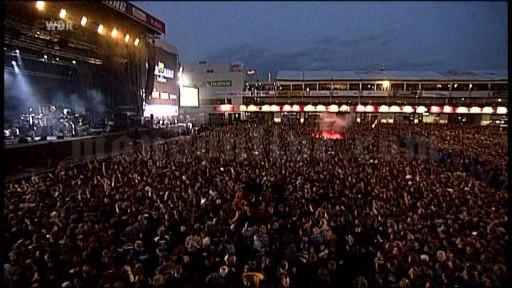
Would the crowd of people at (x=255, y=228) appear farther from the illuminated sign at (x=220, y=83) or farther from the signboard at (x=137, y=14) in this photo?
the illuminated sign at (x=220, y=83)

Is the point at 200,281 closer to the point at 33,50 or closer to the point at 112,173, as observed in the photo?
the point at 112,173

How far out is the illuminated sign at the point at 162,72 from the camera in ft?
91.5

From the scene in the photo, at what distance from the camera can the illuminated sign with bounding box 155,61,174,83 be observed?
27875 mm

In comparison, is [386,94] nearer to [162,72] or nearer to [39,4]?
[162,72]

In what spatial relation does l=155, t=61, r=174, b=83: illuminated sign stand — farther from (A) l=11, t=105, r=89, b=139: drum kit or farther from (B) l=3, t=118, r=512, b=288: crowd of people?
(B) l=3, t=118, r=512, b=288: crowd of people

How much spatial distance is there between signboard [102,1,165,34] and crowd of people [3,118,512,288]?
22.0 feet

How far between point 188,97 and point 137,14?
23.0m

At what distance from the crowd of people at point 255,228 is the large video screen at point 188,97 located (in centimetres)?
2687

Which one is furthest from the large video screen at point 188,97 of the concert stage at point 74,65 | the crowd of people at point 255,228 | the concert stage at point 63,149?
the crowd of people at point 255,228

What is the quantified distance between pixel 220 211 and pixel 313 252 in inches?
95.1

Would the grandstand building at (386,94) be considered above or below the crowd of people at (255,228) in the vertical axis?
above

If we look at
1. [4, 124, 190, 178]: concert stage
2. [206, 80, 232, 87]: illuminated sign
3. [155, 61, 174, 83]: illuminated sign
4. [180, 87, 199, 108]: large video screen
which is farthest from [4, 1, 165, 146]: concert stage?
[206, 80, 232, 87]: illuminated sign

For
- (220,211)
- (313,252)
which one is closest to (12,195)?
(220,211)

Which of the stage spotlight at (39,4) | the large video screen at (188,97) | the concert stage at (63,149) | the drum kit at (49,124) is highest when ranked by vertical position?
the stage spotlight at (39,4)
